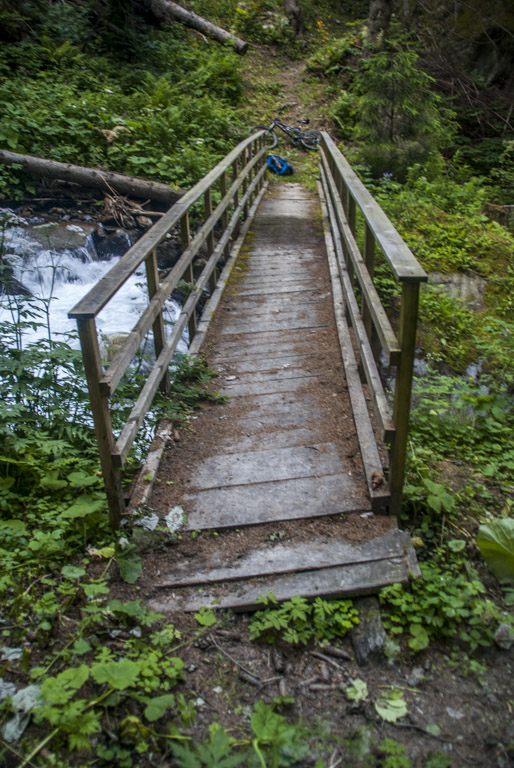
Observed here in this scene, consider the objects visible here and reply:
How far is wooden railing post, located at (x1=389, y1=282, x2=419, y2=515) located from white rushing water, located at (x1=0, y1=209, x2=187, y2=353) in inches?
180

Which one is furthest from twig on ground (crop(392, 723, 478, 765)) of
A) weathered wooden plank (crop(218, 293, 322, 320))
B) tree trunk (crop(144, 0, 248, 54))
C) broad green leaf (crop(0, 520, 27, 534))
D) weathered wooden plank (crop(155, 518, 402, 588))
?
tree trunk (crop(144, 0, 248, 54))

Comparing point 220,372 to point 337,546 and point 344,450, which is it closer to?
point 344,450

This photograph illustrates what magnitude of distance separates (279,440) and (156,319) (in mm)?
1153

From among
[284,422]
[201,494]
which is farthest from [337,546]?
[284,422]

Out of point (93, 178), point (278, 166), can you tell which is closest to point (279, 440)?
point (93, 178)

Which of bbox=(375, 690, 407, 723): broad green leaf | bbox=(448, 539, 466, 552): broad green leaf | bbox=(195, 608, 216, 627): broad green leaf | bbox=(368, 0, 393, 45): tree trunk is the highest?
bbox=(368, 0, 393, 45): tree trunk

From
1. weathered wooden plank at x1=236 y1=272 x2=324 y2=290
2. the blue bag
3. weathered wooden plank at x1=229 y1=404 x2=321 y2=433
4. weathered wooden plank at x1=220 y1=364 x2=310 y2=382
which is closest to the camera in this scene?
weathered wooden plank at x1=229 y1=404 x2=321 y2=433

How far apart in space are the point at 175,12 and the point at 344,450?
19.3 m

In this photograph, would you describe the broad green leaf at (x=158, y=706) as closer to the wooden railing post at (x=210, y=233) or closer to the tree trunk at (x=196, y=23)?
the wooden railing post at (x=210, y=233)

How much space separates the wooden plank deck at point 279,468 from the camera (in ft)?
8.36

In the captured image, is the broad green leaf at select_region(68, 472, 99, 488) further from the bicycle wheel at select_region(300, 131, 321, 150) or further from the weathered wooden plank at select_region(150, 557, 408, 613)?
the bicycle wheel at select_region(300, 131, 321, 150)

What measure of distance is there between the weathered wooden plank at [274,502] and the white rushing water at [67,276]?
4073 millimetres

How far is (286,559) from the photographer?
264 centimetres

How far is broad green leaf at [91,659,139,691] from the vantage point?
6.18 ft
